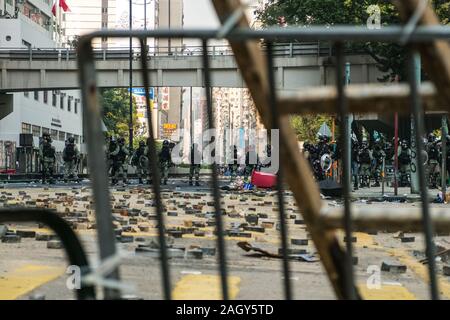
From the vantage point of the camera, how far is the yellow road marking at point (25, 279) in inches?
213

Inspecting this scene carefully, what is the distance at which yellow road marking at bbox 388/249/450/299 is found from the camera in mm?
5898

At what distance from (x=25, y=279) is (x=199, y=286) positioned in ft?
4.39

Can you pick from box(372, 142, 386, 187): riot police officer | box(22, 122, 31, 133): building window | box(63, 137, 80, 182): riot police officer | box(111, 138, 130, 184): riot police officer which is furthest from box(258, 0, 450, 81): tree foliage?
box(22, 122, 31, 133): building window

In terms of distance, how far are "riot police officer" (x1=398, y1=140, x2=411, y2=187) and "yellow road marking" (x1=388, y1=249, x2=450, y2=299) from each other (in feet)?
50.7

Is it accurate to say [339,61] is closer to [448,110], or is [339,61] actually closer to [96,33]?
[448,110]

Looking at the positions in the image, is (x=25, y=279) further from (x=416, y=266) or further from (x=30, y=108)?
(x=30, y=108)

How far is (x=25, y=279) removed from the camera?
598 cm

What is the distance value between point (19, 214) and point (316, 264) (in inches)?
189

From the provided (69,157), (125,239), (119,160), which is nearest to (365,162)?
(119,160)

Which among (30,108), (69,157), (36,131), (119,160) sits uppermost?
(30,108)

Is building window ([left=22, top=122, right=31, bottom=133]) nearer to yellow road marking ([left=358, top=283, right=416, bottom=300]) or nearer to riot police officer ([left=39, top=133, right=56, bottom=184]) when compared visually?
riot police officer ([left=39, top=133, right=56, bottom=184])

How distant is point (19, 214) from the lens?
8.41ft

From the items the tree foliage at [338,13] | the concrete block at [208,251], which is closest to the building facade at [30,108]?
the tree foliage at [338,13]
